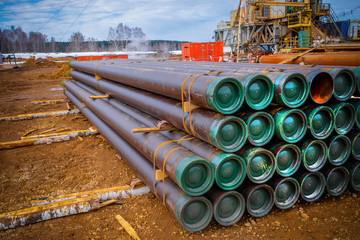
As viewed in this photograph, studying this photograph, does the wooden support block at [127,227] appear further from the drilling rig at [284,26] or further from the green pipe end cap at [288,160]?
the drilling rig at [284,26]

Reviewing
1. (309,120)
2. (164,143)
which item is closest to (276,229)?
(309,120)

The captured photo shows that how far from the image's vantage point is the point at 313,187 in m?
3.90

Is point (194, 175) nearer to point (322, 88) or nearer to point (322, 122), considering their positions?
point (322, 122)

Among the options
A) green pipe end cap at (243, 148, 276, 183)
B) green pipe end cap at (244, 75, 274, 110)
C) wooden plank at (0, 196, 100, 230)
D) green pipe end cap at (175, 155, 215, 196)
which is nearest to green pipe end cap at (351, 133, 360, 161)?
green pipe end cap at (243, 148, 276, 183)

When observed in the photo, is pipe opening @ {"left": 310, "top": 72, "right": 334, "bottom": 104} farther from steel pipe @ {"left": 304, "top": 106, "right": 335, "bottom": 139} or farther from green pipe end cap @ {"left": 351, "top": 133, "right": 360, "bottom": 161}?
green pipe end cap @ {"left": 351, "top": 133, "right": 360, "bottom": 161}

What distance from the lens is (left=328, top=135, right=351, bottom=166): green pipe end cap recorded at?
3834mm

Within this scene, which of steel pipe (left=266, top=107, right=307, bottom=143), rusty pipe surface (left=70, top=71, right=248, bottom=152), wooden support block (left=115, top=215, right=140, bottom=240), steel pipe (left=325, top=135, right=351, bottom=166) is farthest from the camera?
steel pipe (left=325, top=135, right=351, bottom=166)

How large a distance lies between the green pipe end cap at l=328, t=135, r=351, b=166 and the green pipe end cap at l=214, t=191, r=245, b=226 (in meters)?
1.62

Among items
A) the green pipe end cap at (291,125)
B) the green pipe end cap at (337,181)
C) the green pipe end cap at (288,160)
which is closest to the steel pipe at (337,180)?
the green pipe end cap at (337,181)

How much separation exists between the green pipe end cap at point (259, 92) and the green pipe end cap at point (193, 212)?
53.2 inches

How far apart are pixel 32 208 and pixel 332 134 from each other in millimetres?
4589

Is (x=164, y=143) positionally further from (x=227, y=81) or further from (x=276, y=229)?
(x=276, y=229)

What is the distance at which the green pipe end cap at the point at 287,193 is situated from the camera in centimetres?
365

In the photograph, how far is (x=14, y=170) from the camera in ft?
17.6
